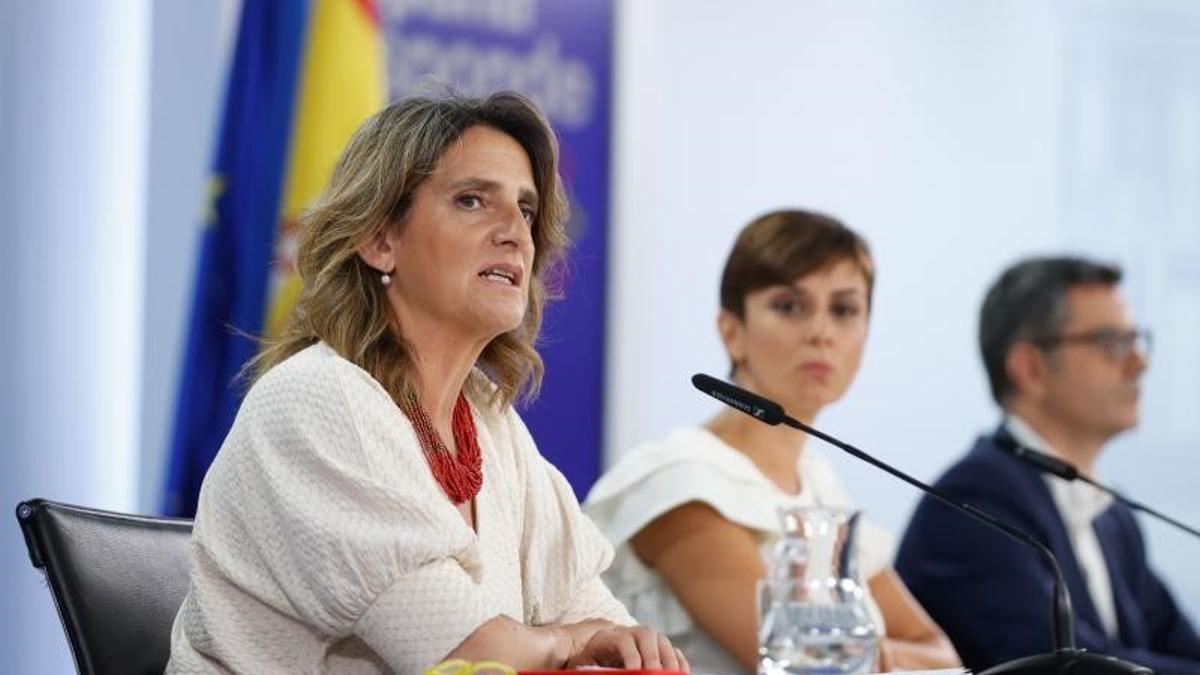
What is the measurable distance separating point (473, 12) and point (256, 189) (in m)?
1.10

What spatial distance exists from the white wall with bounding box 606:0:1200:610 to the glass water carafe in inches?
94.5

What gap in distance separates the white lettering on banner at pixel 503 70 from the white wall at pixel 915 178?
0.43ft

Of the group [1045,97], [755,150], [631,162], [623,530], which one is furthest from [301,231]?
[1045,97]

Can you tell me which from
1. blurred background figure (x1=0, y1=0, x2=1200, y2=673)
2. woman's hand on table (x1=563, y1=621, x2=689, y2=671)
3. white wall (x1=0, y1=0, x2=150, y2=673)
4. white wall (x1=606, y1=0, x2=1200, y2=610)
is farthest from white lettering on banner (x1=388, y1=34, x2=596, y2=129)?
woman's hand on table (x1=563, y1=621, x2=689, y2=671)

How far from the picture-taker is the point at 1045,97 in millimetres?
5344

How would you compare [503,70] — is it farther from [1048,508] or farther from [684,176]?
[1048,508]

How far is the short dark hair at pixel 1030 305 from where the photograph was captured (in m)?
3.67

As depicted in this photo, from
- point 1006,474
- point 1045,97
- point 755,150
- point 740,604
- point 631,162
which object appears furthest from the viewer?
point 1045,97

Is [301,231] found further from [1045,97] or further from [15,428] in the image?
[1045,97]

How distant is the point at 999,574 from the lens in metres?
3.21

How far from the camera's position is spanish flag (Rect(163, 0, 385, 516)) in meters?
3.59

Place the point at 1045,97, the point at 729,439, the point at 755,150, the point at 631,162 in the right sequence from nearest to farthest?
the point at 729,439 → the point at 631,162 → the point at 755,150 → the point at 1045,97

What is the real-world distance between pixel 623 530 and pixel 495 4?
2.19 meters

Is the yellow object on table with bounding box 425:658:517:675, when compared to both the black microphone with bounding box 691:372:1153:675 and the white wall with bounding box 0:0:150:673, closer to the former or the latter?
the black microphone with bounding box 691:372:1153:675
